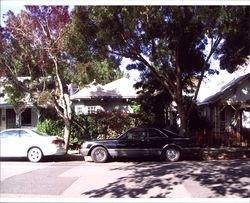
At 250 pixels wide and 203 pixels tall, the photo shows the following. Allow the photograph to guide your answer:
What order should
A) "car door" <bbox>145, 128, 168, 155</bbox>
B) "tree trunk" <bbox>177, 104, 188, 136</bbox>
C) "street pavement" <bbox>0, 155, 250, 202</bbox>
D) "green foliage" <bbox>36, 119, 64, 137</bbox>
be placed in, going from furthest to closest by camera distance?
"green foliage" <bbox>36, 119, 64, 137</bbox>, "tree trunk" <bbox>177, 104, 188, 136</bbox>, "car door" <bbox>145, 128, 168, 155</bbox>, "street pavement" <bbox>0, 155, 250, 202</bbox>

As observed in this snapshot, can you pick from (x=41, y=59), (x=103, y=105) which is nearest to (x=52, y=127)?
(x=41, y=59)

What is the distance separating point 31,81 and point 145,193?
37.9ft

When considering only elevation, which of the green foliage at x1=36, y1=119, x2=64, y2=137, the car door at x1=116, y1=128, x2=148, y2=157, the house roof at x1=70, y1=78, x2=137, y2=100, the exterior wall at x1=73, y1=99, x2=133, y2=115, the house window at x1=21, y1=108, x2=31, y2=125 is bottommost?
the car door at x1=116, y1=128, x2=148, y2=157

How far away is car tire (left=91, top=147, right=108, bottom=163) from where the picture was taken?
1602 cm

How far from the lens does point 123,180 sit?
11.3 m

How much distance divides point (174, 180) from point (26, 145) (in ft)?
24.1

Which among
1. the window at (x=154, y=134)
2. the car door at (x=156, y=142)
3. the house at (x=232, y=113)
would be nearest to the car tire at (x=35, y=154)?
the car door at (x=156, y=142)

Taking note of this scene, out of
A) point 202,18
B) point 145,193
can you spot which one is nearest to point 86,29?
point 202,18

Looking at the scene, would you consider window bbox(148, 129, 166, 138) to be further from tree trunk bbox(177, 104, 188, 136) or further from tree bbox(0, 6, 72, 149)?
tree bbox(0, 6, 72, 149)

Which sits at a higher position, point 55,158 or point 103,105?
point 103,105

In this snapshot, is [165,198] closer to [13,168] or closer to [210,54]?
[13,168]

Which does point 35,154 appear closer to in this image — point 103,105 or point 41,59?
point 41,59

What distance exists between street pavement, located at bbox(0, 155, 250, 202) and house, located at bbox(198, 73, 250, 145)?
24.8ft

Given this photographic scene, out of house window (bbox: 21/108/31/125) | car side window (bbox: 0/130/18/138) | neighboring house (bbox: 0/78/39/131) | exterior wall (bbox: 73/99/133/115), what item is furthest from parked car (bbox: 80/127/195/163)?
exterior wall (bbox: 73/99/133/115)
